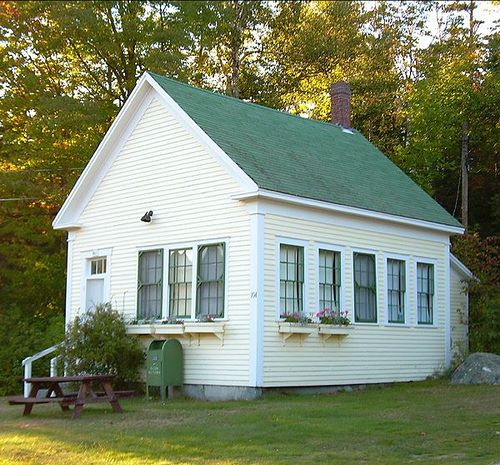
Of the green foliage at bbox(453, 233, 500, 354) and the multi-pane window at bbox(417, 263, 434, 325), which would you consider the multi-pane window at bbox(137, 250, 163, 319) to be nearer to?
the multi-pane window at bbox(417, 263, 434, 325)

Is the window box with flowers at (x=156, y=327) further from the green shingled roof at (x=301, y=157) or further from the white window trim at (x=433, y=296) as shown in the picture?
the white window trim at (x=433, y=296)

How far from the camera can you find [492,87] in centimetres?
3044

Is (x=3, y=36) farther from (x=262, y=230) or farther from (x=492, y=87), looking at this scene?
Answer: (x=492, y=87)

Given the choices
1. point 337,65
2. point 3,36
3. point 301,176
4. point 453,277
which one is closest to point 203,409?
point 301,176

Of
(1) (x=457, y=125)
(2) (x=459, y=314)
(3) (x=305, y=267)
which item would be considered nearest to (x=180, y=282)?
(3) (x=305, y=267)

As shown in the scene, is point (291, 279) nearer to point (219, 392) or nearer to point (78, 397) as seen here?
point (219, 392)

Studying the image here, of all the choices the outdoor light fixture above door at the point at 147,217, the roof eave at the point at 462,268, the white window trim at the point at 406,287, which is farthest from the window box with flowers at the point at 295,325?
the roof eave at the point at 462,268

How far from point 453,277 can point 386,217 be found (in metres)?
4.64

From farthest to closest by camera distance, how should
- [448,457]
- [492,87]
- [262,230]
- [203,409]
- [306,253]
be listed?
1. [492,87]
2. [306,253]
3. [262,230]
4. [203,409]
5. [448,457]

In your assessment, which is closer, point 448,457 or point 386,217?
point 448,457

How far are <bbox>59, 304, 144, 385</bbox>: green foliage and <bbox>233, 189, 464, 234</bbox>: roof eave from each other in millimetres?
3918

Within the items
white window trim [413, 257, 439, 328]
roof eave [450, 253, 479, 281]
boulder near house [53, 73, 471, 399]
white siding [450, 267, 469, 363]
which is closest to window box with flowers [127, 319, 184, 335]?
boulder near house [53, 73, 471, 399]

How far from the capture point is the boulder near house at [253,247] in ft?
53.3

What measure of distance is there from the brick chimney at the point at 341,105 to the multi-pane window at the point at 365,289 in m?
6.94
